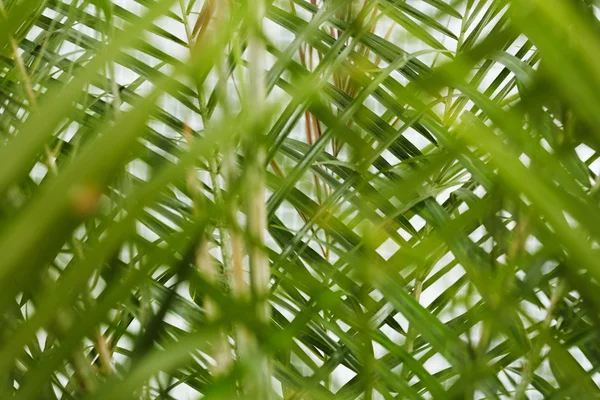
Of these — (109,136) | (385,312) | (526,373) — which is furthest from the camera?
(385,312)

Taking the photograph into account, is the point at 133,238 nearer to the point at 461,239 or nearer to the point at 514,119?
the point at 514,119

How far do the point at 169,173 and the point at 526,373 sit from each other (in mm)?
196

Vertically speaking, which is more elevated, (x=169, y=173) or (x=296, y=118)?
(x=296, y=118)

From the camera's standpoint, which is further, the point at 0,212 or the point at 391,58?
the point at 391,58

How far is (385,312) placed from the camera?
39cm

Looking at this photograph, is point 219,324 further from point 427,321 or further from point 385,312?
point 385,312

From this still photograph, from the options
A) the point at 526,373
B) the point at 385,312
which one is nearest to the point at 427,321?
the point at 526,373

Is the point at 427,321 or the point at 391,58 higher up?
the point at 391,58

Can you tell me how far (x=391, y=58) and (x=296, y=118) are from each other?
0.42 ft

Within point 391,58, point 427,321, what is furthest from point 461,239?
point 391,58

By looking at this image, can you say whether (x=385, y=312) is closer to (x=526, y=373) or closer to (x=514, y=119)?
(x=526, y=373)

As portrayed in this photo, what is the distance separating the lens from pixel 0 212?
116mm

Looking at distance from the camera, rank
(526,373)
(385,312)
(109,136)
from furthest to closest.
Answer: (385,312), (526,373), (109,136)

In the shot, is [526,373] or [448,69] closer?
[448,69]
